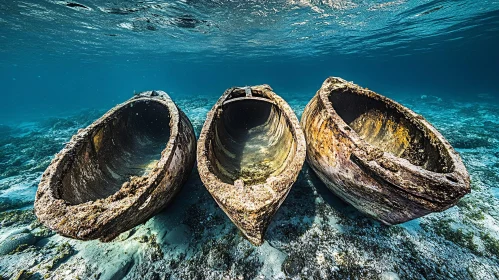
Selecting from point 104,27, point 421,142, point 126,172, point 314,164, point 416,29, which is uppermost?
point 416,29

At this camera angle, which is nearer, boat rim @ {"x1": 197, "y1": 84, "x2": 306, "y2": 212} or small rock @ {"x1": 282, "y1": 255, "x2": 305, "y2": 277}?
boat rim @ {"x1": 197, "y1": 84, "x2": 306, "y2": 212}

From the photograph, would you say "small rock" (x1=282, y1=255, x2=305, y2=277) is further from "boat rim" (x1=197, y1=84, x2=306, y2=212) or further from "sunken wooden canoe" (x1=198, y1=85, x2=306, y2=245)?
"boat rim" (x1=197, y1=84, x2=306, y2=212)

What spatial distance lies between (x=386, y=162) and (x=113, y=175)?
5.16m

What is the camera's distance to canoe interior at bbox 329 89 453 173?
10.7 feet

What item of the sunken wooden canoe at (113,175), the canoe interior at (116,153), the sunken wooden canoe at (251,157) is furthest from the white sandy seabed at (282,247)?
the canoe interior at (116,153)

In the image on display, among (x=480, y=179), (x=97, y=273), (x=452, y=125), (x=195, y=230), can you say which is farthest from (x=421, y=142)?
(x=452, y=125)

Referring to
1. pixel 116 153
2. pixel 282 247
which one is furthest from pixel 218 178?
pixel 116 153

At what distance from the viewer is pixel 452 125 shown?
38.1 ft

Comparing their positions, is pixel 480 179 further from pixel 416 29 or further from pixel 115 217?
pixel 416 29

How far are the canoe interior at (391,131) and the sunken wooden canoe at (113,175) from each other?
13.3ft

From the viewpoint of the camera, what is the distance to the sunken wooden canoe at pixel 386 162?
2312mm

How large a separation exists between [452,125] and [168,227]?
53.3 feet

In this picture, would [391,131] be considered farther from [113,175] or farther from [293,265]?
[113,175]

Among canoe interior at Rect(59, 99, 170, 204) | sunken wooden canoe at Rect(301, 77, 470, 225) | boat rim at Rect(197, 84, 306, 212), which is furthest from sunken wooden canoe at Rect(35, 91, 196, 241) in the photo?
sunken wooden canoe at Rect(301, 77, 470, 225)
